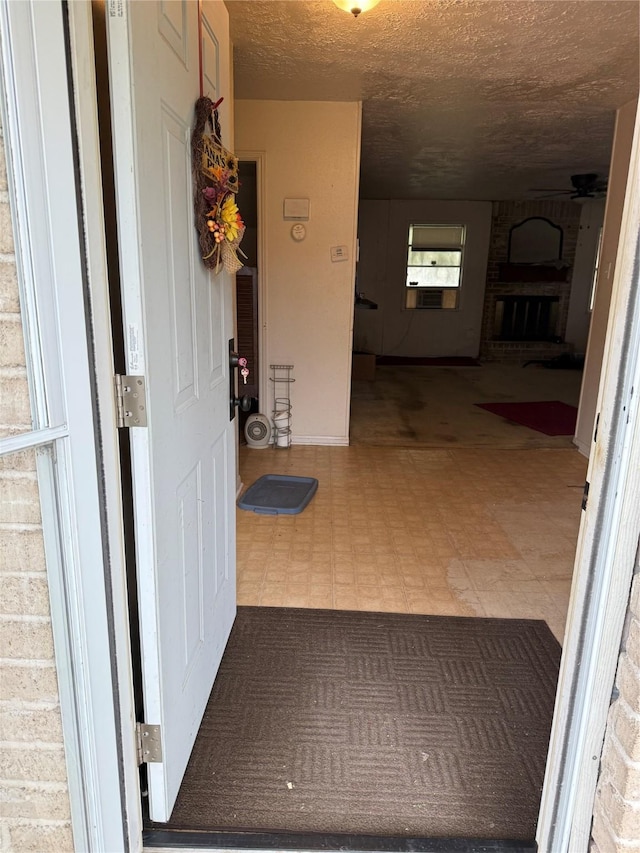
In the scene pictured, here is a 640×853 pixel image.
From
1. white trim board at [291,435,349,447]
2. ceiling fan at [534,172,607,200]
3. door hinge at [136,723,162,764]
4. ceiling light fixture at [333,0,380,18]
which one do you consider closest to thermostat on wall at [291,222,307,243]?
white trim board at [291,435,349,447]

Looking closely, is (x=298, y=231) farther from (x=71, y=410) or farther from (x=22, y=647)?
(x=22, y=647)

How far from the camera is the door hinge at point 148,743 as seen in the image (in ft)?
4.18

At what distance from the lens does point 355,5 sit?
2422mm

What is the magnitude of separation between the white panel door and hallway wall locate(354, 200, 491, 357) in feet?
26.4

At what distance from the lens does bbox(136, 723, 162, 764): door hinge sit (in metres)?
1.28

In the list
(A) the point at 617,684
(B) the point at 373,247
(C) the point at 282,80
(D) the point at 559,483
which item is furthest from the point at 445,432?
(B) the point at 373,247

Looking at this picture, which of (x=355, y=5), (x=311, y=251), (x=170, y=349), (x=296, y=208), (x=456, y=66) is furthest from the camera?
(x=311, y=251)

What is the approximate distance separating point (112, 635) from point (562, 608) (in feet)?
6.32

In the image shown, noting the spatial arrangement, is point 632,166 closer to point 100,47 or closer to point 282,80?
point 100,47

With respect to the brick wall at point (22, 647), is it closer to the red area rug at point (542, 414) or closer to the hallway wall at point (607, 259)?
the hallway wall at point (607, 259)

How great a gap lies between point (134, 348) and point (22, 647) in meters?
0.63

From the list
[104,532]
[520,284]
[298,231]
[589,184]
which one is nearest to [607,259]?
[298,231]

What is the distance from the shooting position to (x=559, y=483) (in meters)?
3.80

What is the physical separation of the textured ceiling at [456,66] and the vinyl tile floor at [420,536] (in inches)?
101
